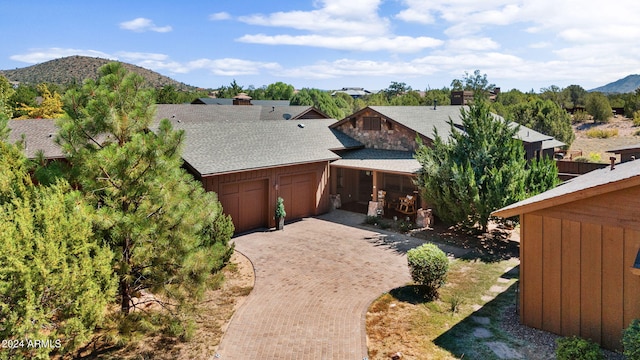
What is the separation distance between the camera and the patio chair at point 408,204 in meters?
19.9

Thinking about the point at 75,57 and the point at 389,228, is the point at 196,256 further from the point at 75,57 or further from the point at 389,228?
the point at 75,57

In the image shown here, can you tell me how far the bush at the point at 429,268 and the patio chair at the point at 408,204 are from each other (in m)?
8.54

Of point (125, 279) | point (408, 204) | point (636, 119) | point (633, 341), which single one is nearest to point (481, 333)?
point (633, 341)

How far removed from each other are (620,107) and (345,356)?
81930mm

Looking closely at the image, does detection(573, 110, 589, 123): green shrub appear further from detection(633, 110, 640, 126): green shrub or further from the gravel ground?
the gravel ground

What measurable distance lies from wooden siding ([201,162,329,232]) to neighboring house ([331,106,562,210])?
4.32ft

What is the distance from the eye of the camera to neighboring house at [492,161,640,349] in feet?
26.1

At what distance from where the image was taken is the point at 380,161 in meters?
21.2

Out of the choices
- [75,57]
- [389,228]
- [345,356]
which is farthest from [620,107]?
[75,57]

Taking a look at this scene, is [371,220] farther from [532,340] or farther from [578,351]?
[578,351]

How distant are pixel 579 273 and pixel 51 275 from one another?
9.55 m

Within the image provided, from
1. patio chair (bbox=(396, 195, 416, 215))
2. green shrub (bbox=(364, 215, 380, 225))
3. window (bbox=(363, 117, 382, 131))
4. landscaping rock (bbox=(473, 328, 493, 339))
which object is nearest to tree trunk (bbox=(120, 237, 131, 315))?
landscaping rock (bbox=(473, 328, 493, 339))

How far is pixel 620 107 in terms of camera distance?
7081cm

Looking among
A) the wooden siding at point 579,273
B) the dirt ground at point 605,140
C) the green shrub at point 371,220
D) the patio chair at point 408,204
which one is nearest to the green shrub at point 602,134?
the dirt ground at point 605,140
